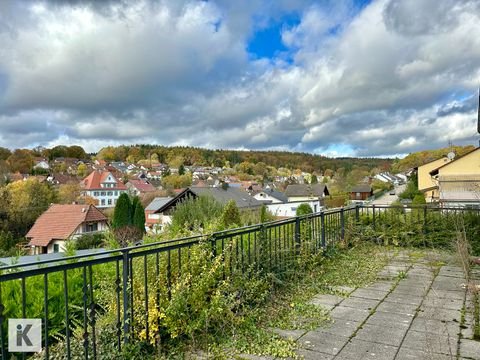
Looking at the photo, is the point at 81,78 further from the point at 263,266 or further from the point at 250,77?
the point at 263,266

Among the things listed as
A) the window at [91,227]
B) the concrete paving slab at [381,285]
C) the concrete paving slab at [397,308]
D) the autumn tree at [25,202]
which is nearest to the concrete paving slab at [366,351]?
the concrete paving slab at [397,308]

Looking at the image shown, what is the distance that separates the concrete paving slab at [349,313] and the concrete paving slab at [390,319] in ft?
0.27

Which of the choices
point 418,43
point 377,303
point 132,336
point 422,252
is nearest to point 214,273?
point 132,336

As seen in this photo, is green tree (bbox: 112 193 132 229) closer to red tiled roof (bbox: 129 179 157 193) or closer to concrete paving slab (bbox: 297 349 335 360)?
concrete paving slab (bbox: 297 349 335 360)

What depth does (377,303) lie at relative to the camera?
3.70 m

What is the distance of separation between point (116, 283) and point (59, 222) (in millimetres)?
27895

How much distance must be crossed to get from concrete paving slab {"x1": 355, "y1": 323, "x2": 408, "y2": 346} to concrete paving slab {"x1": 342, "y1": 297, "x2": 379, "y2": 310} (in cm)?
55

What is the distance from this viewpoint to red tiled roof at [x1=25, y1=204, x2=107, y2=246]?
25.2m

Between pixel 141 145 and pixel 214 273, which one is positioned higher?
pixel 141 145

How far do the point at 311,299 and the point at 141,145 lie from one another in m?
95.3

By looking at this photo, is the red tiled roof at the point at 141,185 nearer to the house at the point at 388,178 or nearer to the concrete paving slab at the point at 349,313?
the house at the point at 388,178

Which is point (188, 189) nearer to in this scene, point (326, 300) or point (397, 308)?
point (326, 300)

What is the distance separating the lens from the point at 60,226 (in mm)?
26047

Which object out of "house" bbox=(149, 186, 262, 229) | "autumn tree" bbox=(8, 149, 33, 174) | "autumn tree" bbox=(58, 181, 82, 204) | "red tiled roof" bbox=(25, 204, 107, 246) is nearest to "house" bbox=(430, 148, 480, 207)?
"house" bbox=(149, 186, 262, 229)
